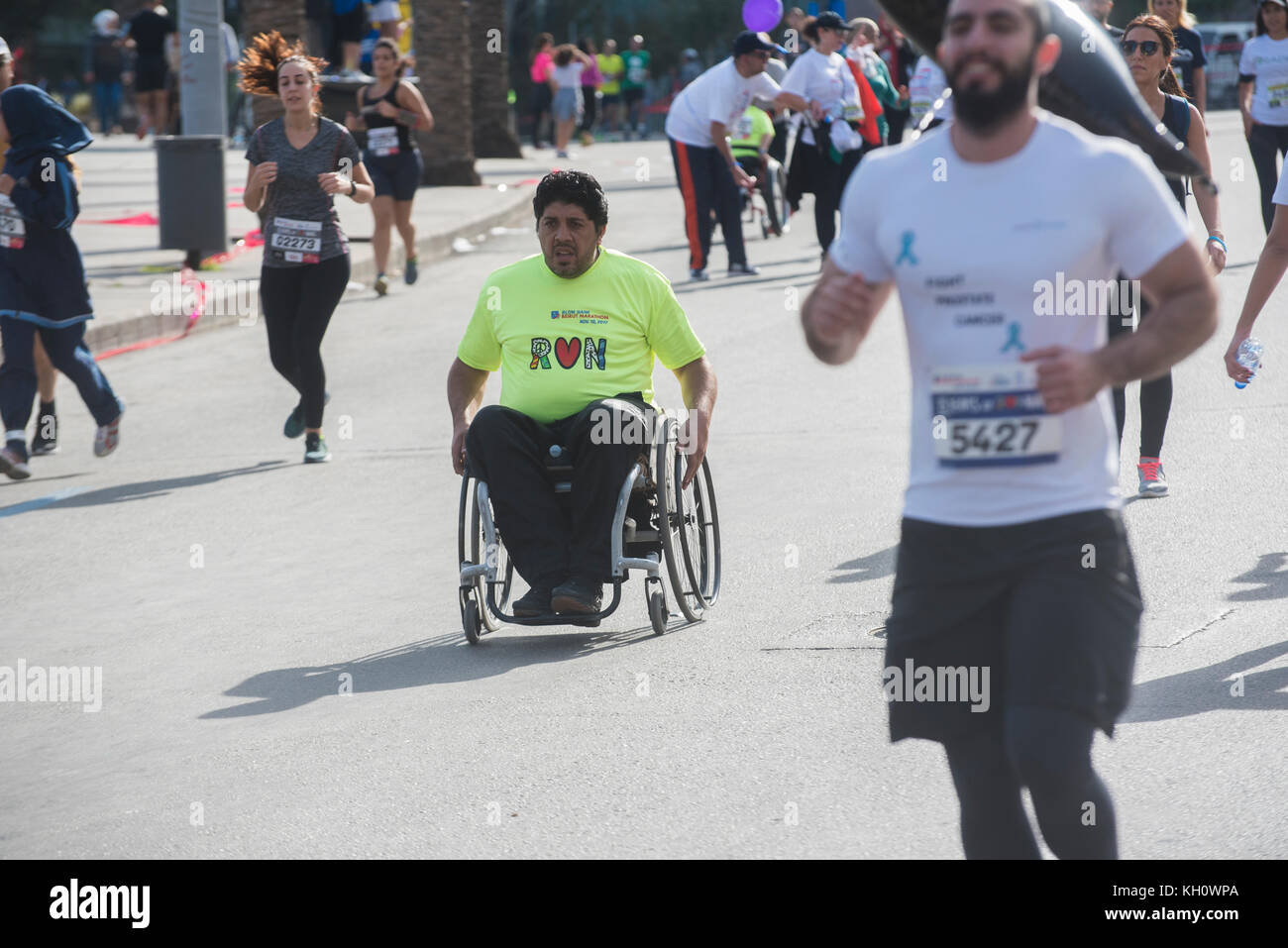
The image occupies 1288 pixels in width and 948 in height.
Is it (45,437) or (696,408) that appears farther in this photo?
(45,437)

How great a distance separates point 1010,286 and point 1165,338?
0.28 metres

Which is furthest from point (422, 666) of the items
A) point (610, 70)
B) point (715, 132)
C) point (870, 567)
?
point (610, 70)

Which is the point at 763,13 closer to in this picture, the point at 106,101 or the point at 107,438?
the point at 107,438

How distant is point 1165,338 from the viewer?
328 cm

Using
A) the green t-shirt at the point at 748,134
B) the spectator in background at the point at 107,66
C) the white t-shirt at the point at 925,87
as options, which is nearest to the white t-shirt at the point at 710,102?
the white t-shirt at the point at 925,87

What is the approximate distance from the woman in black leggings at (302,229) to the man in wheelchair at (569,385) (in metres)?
3.34

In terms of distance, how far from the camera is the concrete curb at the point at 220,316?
13.7 m

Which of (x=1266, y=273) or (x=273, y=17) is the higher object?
(x=273, y=17)

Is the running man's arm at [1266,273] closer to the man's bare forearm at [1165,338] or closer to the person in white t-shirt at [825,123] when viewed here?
the man's bare forearm at [1165,338]

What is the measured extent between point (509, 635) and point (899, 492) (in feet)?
7.76

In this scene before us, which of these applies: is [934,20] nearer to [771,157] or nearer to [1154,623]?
A: [1154,623]

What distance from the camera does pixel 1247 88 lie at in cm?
1384

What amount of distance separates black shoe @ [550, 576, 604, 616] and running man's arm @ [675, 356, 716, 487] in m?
0.47

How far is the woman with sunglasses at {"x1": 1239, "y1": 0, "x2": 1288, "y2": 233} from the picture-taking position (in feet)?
43.4
